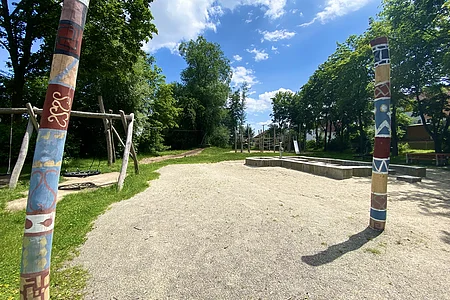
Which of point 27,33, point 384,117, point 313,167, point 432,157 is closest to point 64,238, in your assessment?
point 384,117

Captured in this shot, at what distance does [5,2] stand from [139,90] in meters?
7.22

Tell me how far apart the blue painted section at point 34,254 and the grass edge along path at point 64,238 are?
93cm

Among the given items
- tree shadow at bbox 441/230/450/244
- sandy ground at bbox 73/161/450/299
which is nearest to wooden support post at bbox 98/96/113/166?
sandy ground at bbox 73/161/450/299

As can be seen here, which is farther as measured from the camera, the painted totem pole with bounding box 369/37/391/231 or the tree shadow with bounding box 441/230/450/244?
the painted totem pole with bounding box 369/37/391/231

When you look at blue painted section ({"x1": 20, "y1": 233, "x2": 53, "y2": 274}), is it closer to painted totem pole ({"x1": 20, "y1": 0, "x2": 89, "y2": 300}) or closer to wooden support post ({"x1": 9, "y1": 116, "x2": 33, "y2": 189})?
painted totem pole ({"x1": 20, "y1": 0, "x2": 89, "y2": 300})

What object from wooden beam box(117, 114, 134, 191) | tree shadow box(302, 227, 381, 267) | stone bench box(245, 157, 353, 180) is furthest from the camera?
stone bench box(245, 157, 353, 180)

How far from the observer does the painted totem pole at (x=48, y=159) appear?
1.16 metres

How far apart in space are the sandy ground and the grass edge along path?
14 cm

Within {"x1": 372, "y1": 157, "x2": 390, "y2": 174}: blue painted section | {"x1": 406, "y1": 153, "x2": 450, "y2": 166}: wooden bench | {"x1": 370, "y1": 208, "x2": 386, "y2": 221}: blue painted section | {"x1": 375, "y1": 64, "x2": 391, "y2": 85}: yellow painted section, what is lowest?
{"x1": 370, "y1": 208, "x2": 386, "y2": 221}: blue painted section

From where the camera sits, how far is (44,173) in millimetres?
1196

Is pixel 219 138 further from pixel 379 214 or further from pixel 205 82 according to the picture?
pixel 379 214

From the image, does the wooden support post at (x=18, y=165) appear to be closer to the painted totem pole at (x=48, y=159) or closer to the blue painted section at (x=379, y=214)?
the painted totem pole at (x=48, y=159)

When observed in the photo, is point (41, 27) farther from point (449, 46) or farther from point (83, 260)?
point (449, 46)

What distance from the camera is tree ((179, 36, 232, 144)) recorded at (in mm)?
28020
